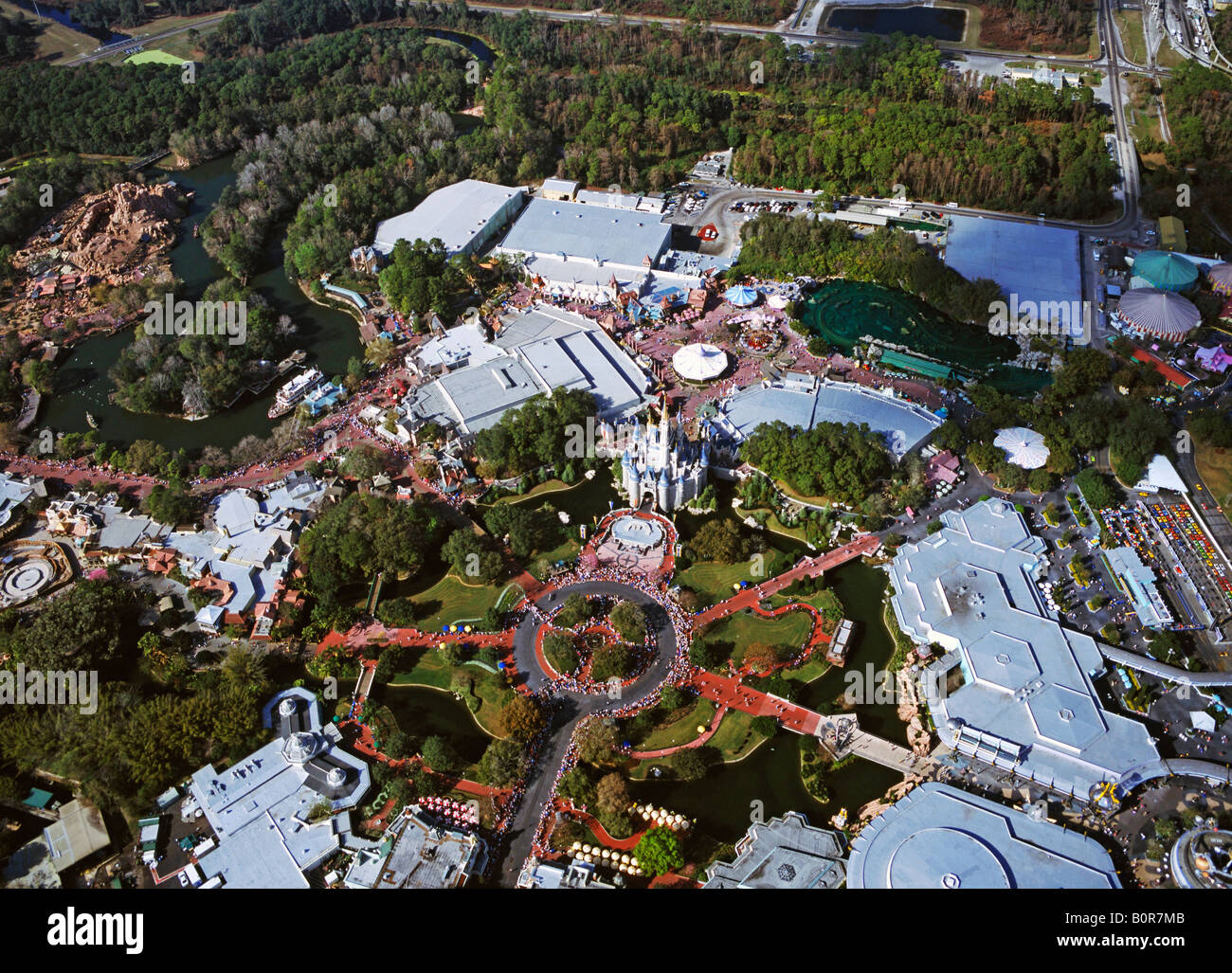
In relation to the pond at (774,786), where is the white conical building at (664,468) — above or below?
above

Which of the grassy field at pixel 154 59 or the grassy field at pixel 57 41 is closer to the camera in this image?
the grassy field at pixel 154 59

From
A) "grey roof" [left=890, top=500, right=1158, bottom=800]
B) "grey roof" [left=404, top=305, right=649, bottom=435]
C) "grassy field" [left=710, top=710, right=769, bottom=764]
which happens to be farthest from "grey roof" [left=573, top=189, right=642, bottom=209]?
"grassy field" [left=710, top=710, right=769, bottom=764]

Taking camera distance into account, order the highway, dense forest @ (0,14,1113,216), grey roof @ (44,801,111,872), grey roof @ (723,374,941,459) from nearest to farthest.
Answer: grey roof @ (44,801,111,872)
grey roof @ (723,374,941,459)
dense forest @ (0,14,1113,216)
the highway

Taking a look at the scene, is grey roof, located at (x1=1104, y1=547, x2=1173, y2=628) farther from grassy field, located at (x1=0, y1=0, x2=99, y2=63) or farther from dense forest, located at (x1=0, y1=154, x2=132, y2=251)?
grassy field, located at (x1=0, y1=0, x2=99, y2=63)

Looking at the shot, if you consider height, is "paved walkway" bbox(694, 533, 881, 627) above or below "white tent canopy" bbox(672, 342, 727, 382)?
below

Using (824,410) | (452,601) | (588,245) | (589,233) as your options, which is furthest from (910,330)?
(452,601)

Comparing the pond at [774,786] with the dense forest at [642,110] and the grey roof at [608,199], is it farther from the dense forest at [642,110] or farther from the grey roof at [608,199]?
the dense forest at [642,110]

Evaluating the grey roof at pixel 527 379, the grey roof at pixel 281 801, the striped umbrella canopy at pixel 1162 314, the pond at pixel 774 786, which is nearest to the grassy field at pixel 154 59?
the grey roof at pixel 527 379

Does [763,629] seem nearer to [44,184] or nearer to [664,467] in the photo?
[664,467]
